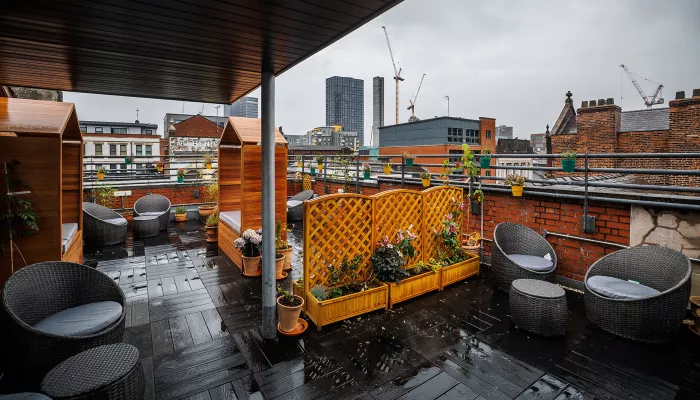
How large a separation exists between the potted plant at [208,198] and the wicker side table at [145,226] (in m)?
1.90

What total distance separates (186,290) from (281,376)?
7.92 ft

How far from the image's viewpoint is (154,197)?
8.08m

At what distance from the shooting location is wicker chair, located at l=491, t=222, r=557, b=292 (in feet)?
13.3

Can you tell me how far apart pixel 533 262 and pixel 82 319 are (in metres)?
4.76

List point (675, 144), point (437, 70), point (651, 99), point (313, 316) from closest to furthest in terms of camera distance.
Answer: point (313, 316) → point (675, 144) → point (651, 99) → point (437, 70)

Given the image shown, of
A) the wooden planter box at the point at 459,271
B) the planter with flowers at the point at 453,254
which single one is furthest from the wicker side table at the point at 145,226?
the wooden planter box at the point at 459,271

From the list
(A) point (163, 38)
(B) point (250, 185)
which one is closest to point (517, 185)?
(B) point (250, 185)

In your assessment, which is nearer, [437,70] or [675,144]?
[675,144]

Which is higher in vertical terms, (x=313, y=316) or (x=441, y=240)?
(x=441, y=240)

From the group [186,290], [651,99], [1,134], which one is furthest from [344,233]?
[651,99]

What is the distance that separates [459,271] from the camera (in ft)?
15.3

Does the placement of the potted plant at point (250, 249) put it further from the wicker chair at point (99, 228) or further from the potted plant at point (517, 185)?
the potted plant at point (517, 185)

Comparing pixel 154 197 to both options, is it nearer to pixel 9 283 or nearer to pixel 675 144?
pixel 9 283

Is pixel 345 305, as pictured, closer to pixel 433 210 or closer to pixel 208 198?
pixel 433 210
